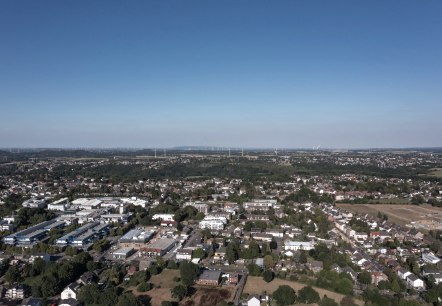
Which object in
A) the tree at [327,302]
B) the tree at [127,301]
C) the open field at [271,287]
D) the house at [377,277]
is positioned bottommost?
the open field at [271,287]

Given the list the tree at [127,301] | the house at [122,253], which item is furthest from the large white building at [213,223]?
the tree at [127,301]

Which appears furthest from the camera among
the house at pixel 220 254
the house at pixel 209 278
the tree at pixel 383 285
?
the house at pixel 220 254

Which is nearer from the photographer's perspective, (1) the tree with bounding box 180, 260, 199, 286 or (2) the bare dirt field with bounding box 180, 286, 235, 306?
(2) the bare dirt field with bounding box 180, 286, 235, 306

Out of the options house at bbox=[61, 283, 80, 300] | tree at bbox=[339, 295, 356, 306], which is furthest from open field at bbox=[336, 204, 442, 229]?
house at bbox=[61, 283, 80, 300]

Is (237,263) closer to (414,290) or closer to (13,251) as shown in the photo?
(414,290)

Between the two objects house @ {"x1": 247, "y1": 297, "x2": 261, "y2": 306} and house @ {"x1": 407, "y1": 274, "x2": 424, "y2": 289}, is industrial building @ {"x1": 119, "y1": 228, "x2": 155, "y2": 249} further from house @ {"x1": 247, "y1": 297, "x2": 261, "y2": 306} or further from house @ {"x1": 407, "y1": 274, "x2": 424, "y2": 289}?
house @ {"x1": 407, "y1": 274, "x2": 424, "y2": 289}

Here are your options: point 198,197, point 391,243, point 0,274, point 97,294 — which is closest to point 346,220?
point 391,243

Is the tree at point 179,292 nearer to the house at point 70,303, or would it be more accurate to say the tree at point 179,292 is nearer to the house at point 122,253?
the house at point 70,303
